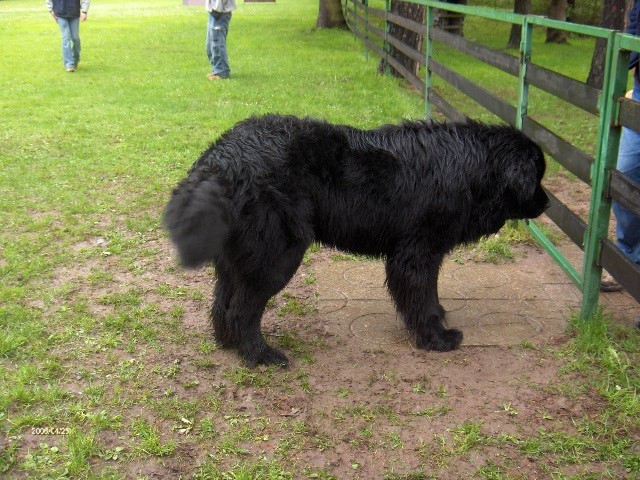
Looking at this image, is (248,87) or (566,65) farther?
(566,65)

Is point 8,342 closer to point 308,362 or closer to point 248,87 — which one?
point 308,362

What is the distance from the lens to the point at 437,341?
13.5 feet

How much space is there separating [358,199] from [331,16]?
17711 millimetres

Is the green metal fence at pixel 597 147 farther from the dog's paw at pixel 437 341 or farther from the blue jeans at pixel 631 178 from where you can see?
the dog's paw at pixel 437 341

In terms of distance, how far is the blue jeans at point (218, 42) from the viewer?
38.7 feet

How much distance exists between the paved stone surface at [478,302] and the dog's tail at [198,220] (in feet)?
4.30

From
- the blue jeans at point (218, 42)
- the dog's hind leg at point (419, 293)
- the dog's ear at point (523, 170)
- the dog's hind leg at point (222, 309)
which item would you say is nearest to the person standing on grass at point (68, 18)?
the blue jeans at point (218, 42)

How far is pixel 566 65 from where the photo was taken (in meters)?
15.0

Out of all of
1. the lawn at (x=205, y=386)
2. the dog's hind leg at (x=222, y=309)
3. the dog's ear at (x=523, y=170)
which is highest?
the dog's ear at (x=523, y=170)

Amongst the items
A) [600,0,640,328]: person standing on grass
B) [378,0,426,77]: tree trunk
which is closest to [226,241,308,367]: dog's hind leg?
[600,0,640,328]: person standing on grass

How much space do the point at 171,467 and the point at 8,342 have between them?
154 cm

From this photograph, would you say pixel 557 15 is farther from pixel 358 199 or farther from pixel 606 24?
pixel 358 199

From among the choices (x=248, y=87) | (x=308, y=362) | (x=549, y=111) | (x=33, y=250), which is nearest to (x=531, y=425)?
(x=308, y=362)

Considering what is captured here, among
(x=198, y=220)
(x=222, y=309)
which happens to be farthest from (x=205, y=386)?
(x=198, y=220)
